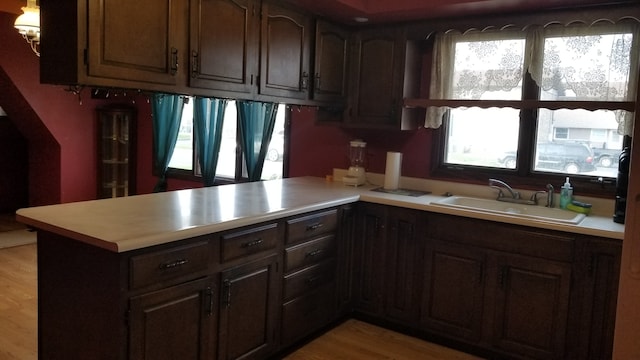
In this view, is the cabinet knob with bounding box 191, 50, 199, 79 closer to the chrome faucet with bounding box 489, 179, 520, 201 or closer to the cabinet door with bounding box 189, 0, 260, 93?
the cabinet door with bounding box 189, 0, 260, 93

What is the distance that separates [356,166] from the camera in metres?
4.02

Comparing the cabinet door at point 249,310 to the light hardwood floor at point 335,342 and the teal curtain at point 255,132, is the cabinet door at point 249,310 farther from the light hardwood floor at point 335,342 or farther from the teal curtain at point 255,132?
the teal curtain at point 255,132

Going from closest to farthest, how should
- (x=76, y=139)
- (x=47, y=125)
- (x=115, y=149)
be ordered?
1. (x=47, y=125)
2. (x=76, y=139)
3. (x=115, y=149)

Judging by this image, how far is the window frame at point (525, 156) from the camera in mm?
3064

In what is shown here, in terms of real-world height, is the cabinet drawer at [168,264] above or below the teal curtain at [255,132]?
below

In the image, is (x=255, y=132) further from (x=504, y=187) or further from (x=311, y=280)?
(x=504, y=187)

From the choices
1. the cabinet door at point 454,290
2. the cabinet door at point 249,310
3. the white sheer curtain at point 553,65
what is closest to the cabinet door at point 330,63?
the white sheer curtain at point 553,65

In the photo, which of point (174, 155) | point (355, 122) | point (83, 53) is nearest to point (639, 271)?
point (83, 53)

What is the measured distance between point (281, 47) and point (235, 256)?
1452mm

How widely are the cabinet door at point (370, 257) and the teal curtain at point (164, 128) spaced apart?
9.45 feet

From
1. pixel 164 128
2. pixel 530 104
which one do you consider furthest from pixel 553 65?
pixel 164 128

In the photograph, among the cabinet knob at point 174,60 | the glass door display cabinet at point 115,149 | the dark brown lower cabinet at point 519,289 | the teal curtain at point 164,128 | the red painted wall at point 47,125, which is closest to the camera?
the cabinet knob at point 174,60

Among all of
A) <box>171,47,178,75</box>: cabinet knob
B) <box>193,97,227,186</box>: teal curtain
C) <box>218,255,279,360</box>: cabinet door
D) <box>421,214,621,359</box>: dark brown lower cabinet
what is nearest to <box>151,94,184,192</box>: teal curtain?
<box>193,97,227,186</box>: teal curtain

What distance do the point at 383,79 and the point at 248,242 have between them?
1.73m
